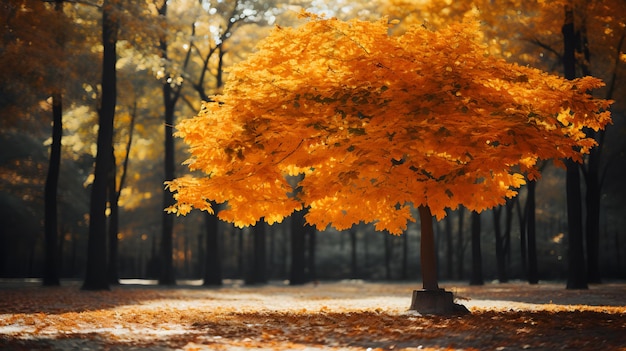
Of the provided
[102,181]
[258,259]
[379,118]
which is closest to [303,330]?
[379,118]

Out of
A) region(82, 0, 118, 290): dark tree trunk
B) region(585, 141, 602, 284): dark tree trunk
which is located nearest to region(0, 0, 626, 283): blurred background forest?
region(585, 141, 602, 284): dark tree trunk

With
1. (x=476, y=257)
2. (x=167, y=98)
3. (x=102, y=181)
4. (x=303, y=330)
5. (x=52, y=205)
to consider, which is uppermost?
(x=167, y=98)

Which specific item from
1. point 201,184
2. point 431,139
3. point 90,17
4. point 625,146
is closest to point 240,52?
point 90,17

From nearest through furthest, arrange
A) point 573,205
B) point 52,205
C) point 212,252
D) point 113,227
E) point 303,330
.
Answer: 1. point 303,330
2. point 573,205
3. point 52,205
4. point 212,252
5. point 113,227

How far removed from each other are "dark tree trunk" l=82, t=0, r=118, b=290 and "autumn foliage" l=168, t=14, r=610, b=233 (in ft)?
32.5

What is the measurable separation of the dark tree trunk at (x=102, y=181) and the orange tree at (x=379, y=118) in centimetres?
1000

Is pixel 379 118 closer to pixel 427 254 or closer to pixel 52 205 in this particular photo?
pixel 427 254

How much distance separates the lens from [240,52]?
107 ft

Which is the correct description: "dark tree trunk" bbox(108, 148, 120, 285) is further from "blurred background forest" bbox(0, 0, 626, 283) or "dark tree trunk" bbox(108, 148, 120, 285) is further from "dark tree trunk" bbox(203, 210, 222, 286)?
"dark tree trunk" bbox(203, 210, 222, 286)

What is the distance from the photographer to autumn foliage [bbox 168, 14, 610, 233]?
1147cm

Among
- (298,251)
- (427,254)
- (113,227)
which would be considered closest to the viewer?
(427,254)

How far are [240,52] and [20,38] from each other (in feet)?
41.4

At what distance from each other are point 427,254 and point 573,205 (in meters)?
9.46

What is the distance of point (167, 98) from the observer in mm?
31562
